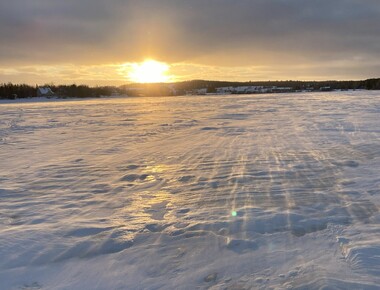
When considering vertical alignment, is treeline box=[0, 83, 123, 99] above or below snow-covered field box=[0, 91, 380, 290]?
above

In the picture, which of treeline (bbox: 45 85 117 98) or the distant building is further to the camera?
treeline (bbox: 45 85 117 98)

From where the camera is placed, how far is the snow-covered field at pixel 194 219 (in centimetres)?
276

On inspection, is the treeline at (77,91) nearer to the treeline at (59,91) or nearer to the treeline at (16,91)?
the treeline at (59,91)

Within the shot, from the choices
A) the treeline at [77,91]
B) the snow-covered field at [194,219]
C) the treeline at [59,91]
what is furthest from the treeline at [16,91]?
the snow-covered field at [194,219]

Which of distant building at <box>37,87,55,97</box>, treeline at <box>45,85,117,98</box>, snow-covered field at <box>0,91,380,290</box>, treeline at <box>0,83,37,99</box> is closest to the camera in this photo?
snow-covered field at <box>0,91,380,290</box>

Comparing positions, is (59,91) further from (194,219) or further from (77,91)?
(194,219)

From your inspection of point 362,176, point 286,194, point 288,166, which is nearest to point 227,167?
point 288,166

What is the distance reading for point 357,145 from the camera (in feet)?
25.1

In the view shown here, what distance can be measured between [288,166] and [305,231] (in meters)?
2.59

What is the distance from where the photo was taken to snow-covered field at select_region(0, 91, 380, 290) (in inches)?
109

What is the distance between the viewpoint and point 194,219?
3.84 metres

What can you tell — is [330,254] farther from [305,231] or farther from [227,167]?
[227,167]

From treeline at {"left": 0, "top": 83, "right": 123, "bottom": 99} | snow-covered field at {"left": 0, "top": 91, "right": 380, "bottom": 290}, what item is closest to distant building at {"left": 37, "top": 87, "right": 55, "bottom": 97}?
treeline at {"left": 0, "top": 83, "right": 123, "bottom": 99}

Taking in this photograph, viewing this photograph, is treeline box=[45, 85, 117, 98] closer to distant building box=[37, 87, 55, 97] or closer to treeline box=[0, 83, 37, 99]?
distant building box=[37, 87, 55, 97]
